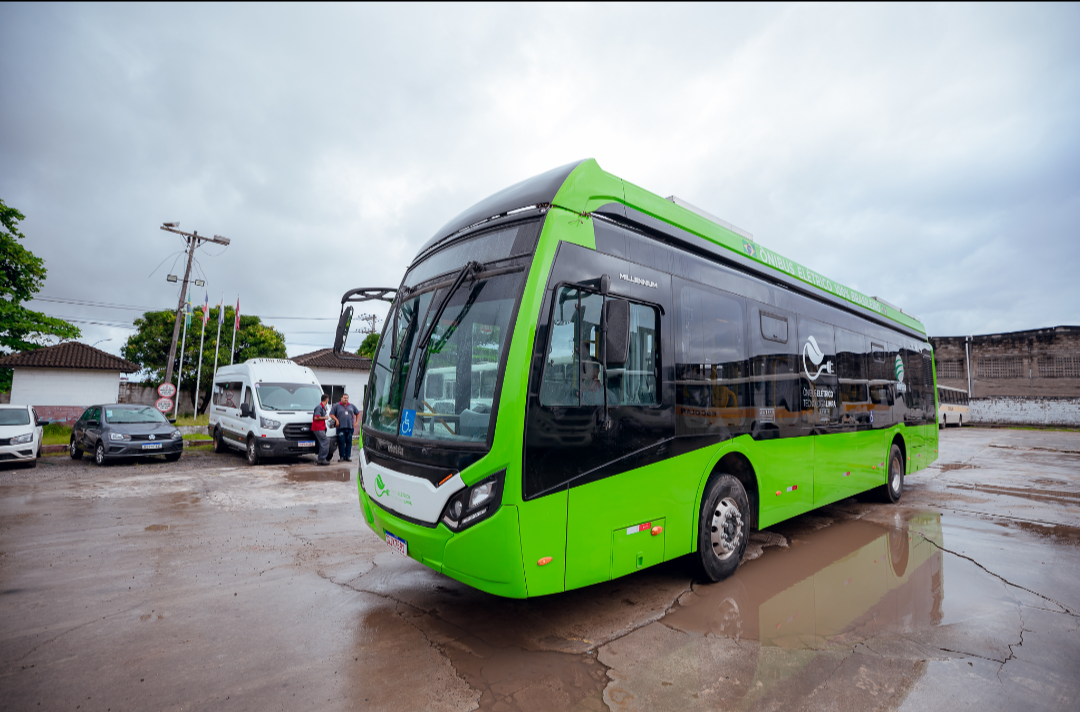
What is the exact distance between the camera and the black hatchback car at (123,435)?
1259 centimetres

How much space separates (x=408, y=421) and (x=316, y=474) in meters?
9.18

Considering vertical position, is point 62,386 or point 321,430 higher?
point 62,386

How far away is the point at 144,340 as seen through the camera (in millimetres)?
31984

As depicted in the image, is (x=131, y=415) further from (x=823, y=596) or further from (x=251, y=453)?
(x=823, y=596)

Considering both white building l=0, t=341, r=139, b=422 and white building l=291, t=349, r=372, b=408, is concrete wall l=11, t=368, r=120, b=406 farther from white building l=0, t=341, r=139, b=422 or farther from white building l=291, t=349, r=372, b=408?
white building l=291, t=349, r=372, b=408

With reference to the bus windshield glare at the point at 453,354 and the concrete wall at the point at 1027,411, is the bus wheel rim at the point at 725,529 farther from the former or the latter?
the concrete wall at the point at 1027,411

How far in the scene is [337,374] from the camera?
31.6 m

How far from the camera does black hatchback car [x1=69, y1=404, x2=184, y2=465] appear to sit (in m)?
12.6

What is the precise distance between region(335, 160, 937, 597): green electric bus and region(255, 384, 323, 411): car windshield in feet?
32.7

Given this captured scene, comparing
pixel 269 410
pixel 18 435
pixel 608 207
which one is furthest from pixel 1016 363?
pixel 18 435

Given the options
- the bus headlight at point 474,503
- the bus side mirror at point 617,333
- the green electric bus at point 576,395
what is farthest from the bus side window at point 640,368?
the bus headlight at point 474,503

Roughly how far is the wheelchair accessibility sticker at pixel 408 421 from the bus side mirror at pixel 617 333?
1.48m

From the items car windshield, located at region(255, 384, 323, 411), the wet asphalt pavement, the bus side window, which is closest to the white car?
car windshield, located at region(255, 384, 323, 411)

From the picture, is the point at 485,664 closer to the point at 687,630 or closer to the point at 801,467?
the point at 687,630
